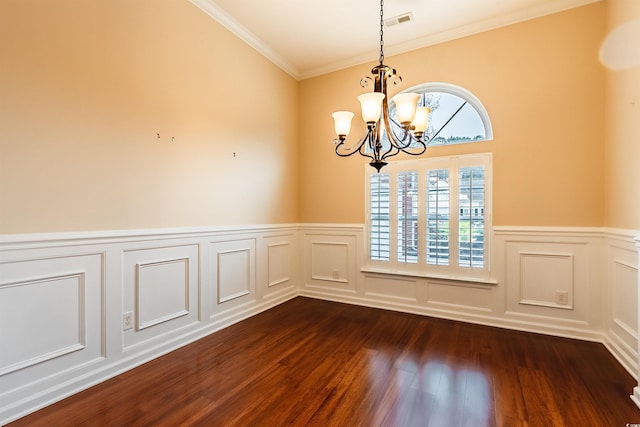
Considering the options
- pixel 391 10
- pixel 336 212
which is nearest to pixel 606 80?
pixel 391 10

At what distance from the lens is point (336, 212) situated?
4.03 metres

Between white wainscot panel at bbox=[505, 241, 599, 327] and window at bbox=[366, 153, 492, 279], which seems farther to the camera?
window at bbox=[366, 153, 492, 279]

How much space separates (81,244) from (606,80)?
14.3 feet

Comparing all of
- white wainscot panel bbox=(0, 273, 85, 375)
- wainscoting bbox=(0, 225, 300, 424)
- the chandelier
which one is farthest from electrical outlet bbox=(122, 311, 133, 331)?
the chandelier

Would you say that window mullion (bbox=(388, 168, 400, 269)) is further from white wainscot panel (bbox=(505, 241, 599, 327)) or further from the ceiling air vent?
the ceiling air vent

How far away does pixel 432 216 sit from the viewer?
340cm

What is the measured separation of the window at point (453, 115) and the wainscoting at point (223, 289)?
1.06 m

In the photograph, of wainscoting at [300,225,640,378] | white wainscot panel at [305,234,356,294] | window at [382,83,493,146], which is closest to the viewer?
wainscoting at [300,225,640,378]

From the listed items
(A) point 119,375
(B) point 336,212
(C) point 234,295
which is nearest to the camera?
(A) point 119,375

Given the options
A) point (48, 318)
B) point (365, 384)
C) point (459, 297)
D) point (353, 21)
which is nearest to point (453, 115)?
point (353, 21)

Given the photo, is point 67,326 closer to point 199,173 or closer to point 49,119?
point 49,119

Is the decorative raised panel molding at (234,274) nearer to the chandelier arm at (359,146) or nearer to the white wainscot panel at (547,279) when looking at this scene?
the chandelier arm at (359,146)

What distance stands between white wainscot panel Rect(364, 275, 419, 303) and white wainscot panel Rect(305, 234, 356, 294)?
225 millimetres

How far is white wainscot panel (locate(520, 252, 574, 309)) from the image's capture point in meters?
2.87
